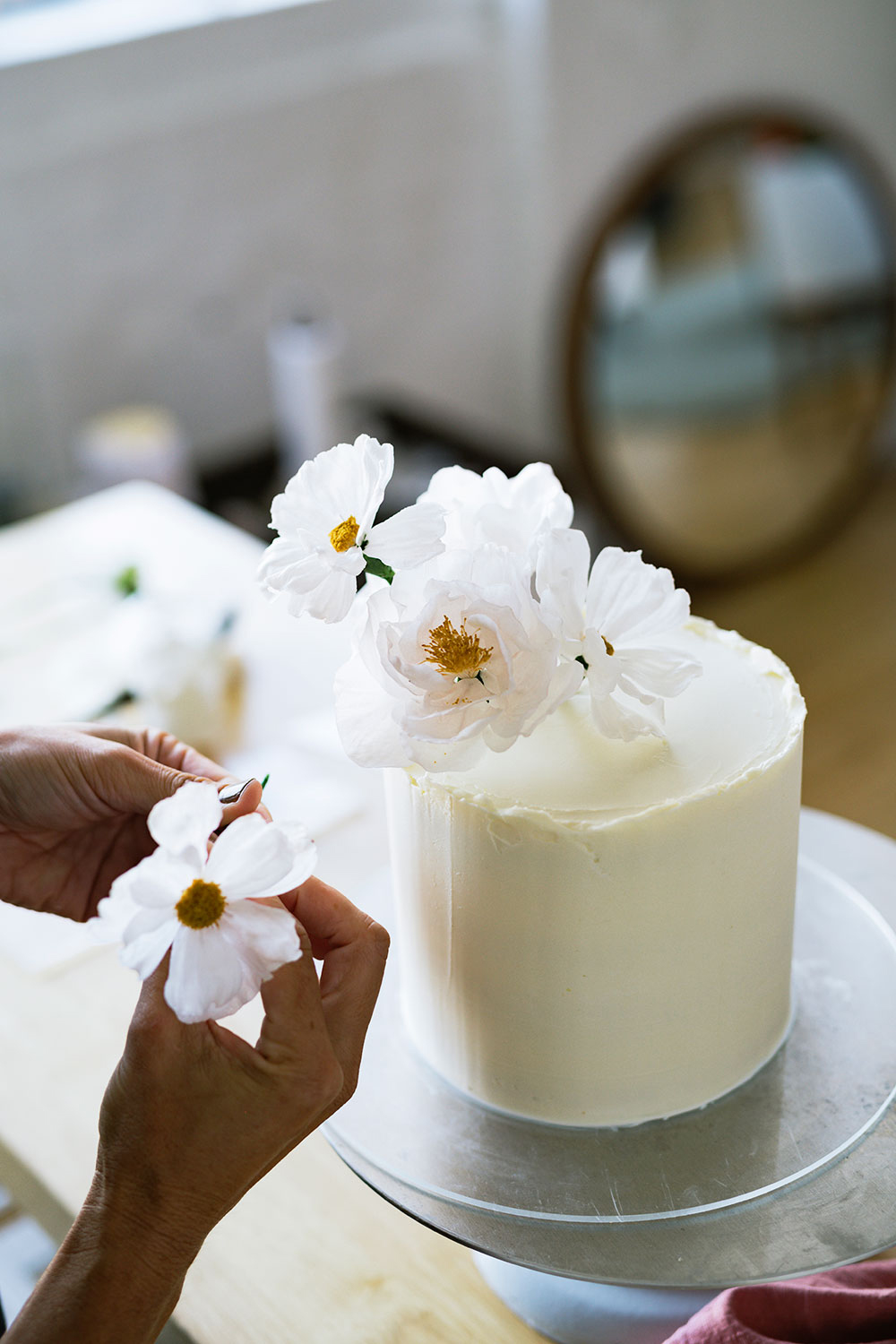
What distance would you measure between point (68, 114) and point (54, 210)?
0.14m

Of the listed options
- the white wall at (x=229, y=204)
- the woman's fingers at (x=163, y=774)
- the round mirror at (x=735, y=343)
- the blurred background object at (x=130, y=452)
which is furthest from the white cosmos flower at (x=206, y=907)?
the round mirror at (x=735, y=343)

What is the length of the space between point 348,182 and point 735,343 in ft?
2.66

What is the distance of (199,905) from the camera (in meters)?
0.47

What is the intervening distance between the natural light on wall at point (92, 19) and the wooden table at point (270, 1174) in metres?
0.96

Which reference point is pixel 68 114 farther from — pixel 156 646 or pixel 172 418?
pixel 156 646

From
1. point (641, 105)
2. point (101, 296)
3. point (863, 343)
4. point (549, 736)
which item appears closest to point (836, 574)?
point (863, 343)

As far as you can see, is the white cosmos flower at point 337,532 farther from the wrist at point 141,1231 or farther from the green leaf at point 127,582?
the green leaf at point 127,582

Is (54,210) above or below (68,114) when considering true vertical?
below

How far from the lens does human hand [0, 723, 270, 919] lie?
69 cm

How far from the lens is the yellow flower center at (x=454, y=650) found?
1.70ft

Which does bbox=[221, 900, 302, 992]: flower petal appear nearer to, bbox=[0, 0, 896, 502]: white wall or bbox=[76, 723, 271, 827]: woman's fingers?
bbox=[76, 723, 271, 827]: woman's fingers

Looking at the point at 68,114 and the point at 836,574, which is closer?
the point at 68,114

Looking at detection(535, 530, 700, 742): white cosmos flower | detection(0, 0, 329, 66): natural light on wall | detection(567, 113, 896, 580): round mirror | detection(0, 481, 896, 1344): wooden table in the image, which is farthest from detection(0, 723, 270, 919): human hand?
detection(567, 113, 896, 580): round mirror

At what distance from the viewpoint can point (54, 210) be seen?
6.61ft
